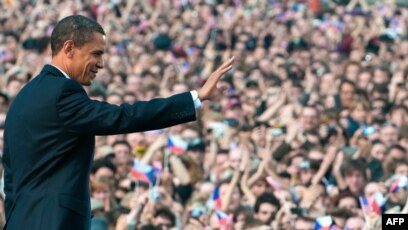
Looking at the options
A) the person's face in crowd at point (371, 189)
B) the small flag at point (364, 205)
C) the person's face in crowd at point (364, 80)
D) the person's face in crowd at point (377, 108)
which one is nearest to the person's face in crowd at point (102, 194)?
the small flag at point (364, 205)

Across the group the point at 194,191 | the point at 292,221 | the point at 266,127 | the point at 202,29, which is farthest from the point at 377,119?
the point at 202,29

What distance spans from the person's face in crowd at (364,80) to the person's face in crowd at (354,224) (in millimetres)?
7596

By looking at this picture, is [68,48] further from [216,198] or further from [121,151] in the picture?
[121,151]

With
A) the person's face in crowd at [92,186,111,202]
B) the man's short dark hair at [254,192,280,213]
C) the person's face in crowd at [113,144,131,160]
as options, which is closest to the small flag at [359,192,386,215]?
the man's short dark hair at [254,192,280,213]

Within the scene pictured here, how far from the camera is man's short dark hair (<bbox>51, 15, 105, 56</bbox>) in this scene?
6.64m

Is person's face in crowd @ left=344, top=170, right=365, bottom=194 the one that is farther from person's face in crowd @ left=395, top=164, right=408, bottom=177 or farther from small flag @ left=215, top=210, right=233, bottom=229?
small flag @ left=215, top=210, right=233, bottom=229

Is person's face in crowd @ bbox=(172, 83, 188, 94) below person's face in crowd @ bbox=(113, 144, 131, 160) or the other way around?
the other way around

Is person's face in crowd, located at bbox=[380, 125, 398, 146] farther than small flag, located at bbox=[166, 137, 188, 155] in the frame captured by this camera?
Yes

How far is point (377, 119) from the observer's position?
1758 centimetres

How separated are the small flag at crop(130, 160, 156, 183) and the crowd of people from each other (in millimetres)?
13

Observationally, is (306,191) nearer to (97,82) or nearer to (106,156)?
(106,156)

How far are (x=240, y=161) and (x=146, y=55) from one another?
24.6ft

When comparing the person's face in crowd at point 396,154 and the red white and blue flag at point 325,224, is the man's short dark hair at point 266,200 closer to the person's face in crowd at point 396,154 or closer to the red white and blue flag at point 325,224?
the red white and blue flag at point 325,224

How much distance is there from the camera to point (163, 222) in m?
11.9
